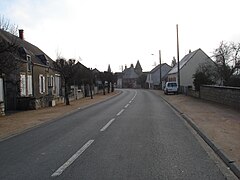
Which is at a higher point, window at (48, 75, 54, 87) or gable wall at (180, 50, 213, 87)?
gable wall at (180, 50, 213, 87)

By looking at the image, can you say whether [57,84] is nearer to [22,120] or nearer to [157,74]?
[22,120]

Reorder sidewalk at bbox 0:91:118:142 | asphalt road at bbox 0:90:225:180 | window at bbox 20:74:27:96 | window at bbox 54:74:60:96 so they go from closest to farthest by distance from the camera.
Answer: asphalt road at bbox 0:90:225:180 < sidewalk at bbox 0:91:118:142 < window at bbox 20:74:27:96 < window at bbox 54:74:60:96

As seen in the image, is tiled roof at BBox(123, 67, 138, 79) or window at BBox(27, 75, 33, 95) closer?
window at BBox(27, 75, 33, 95)

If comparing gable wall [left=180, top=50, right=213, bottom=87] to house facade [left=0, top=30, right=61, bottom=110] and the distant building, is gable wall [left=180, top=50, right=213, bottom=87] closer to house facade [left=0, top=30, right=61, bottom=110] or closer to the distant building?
house facade [left=0, top=30, right=61, bottom=110]

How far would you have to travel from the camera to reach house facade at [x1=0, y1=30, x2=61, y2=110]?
31.7m

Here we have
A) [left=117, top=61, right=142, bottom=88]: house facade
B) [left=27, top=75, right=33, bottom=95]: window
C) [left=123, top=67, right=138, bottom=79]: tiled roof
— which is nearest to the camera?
[left=27, top=75, right=33, bottom=95]: window

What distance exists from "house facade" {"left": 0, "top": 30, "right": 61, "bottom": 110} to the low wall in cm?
1410

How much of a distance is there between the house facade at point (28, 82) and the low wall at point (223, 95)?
1410cm

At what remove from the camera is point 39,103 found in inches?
1299

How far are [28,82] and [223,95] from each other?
69.0ft

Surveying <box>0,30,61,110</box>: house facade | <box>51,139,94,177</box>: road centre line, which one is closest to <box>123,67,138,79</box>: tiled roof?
<box>0,30,61,110</box>: house facade

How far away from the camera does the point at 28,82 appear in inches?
1558

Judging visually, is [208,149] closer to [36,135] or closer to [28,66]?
[36,135]

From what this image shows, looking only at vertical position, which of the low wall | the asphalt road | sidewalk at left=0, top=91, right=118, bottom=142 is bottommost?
sidewalk at left=0, top=91, right=118, bottom=142
